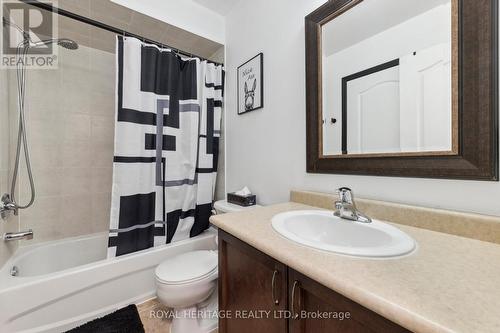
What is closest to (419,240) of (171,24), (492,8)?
(492,8)

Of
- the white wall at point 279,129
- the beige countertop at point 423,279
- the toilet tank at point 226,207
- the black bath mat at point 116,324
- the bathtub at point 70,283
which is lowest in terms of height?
the black bath mat at point 116,324

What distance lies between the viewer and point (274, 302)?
2.29 ft

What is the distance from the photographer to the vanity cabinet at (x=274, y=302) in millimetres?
499

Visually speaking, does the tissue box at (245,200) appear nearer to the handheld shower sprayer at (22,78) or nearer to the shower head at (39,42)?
the handheld shower sprayer at (22,78)

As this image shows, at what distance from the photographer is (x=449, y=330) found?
33 cm

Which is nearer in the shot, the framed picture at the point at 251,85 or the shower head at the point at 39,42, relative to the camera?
the shower head at the point at 39,42

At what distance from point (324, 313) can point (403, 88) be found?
905mm

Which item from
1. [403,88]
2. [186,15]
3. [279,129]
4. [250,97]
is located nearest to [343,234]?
[403,88]

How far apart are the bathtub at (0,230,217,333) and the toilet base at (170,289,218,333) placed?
1.38 ft

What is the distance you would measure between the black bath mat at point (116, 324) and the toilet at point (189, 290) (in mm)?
231

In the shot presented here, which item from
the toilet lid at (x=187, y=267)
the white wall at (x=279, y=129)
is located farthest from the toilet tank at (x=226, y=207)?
the toilet lid at (x=187, y=267)

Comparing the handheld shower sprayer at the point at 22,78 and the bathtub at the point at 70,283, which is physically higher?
the handheld shower sprayer at the point at 22,78

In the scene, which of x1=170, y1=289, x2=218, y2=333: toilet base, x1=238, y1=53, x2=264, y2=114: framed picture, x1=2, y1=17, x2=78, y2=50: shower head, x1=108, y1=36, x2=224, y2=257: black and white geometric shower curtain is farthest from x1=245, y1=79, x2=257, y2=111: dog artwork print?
x1=170, y1=289, x2=218, y2=333: toilet base

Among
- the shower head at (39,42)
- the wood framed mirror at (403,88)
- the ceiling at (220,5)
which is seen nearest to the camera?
the wood framed mirror at (403,88)
